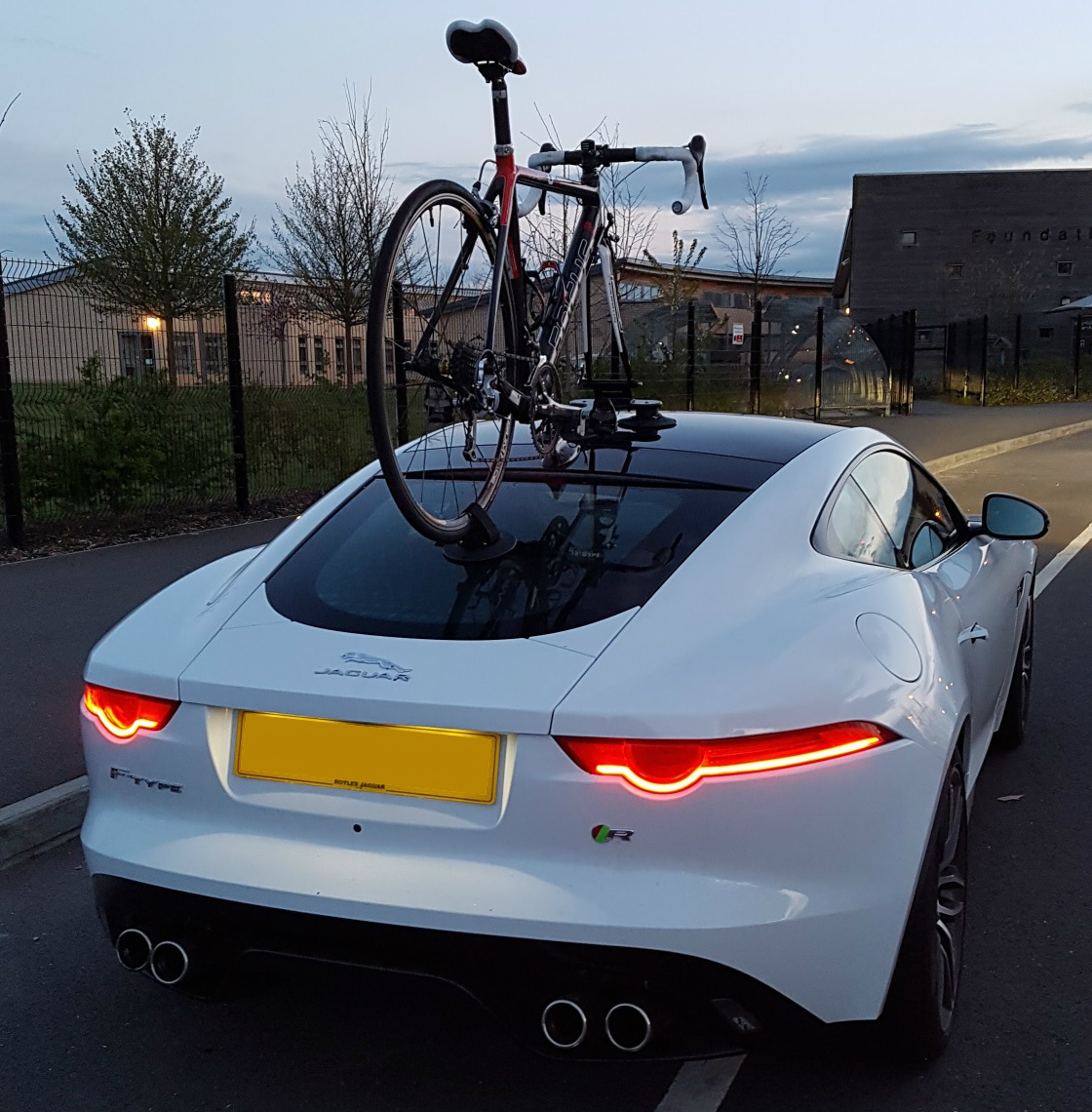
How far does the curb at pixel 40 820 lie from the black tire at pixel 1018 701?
3546 millimetres

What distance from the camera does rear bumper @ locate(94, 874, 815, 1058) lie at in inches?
89.6

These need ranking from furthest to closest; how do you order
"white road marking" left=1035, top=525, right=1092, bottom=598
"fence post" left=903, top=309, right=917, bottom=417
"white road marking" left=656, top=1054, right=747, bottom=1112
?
"fence post" left=903, top=309, right=917, bottom=417, "white road marking" left=1035, top=525, right=1092, bottom=598, "white road marking" left=656, top=1054, right=747, bottom=1112

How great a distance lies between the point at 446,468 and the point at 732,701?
1459mm

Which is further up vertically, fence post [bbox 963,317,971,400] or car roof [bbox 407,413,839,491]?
car roof [bbox 407,413,839,491]

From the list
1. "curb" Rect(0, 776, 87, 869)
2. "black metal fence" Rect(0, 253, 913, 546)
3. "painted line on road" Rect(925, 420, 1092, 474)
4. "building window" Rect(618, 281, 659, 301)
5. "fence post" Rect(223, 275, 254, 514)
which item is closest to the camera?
"curb" Rect(0, 776, 87, 869)

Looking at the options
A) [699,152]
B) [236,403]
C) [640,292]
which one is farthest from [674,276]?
[699,152]

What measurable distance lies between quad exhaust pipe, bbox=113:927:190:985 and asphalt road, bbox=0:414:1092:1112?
23 cm

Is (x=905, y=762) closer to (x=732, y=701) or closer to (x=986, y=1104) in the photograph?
(x=732, y=701)

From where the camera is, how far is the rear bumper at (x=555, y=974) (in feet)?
7.47

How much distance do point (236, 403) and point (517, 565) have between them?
414 inches

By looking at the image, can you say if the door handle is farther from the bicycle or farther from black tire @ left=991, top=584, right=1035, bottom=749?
black tire @ left=991, top=584, right=1035, bottom=749

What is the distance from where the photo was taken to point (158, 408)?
1223 centimetres

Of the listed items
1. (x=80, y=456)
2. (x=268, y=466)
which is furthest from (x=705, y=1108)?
(x=268, y=466)

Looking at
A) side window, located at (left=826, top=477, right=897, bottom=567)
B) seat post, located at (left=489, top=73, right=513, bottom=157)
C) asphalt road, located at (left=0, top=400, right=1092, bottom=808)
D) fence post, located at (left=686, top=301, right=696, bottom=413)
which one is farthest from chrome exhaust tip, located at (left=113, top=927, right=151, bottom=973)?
fence post, located at (left=686, top=301, right=696, bottom=413)
